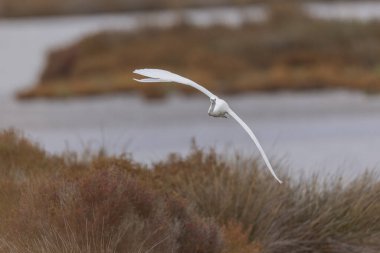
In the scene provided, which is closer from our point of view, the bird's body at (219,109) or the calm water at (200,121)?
the bird's body at (219,109)

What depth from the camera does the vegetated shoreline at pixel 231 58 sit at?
1293 inches

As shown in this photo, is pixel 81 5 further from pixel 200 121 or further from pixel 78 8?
pixel 200 121

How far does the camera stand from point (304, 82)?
108ft

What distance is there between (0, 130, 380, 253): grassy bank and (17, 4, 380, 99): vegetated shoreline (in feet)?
69.0

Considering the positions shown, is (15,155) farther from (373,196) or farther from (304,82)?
(304,82)

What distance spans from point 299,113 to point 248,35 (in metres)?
6.58

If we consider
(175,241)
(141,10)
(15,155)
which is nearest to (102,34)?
(141,10)

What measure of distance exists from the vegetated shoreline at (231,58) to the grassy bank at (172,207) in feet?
69.0

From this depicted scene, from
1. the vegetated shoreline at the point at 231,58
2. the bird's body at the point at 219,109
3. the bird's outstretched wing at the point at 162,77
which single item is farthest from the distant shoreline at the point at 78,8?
the bird's body at the point at 219,109

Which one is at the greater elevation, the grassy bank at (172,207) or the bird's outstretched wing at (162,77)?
the bird's outstretched wing at (162,77)

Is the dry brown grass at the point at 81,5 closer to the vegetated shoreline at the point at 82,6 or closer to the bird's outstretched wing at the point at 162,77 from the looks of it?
the vegetated shoreline at the point at 82,6

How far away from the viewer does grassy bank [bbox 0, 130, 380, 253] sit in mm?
8375

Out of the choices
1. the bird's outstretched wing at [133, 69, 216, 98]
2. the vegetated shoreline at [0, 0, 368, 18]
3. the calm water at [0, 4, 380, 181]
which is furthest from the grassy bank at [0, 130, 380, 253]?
the vegetated shoreline at [0, 0, 368, 18]

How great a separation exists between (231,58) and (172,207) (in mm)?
25926
